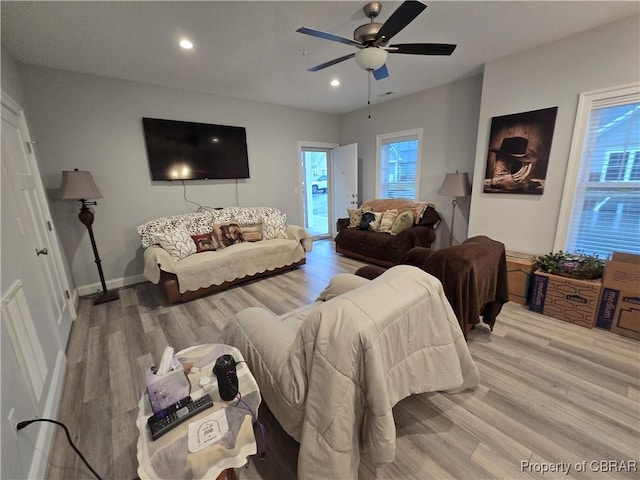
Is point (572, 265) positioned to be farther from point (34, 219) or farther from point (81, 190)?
point (81, 190)

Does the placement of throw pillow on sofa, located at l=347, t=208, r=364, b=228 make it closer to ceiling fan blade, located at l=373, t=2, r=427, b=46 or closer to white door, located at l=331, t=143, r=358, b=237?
white door, located at l=331, t=143, r=358, b=237

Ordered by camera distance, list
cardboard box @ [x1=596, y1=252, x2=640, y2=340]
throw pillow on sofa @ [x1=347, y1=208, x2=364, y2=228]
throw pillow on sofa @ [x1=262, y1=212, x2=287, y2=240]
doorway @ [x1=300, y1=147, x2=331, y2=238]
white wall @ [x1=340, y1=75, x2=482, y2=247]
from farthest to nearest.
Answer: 1. doorway @ [x1=300, y1=147, x2=331, y2=238]
2. throw pillow on sofa @ [x1=347, y1=208, x2=364, y2=228]
3. throw pillow on sofa @ [x1=262, y1=212, x2=287, y2=240]
4. white wall @ [x1=340, y1=75, x2=482, y2=247]
5. cardboard box @ [x1=596, y1=252, x2=640, y2=340]

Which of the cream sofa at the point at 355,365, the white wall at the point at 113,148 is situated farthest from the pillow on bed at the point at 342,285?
the white wall at the point at 113,148

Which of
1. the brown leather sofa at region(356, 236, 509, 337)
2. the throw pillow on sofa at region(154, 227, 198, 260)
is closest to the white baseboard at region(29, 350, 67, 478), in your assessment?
the throw pillow on sofa at region(154, 227, 198, 260)

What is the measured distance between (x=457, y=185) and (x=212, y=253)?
11.3 feet

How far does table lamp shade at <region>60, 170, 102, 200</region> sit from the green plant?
470cm

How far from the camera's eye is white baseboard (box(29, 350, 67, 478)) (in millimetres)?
1232

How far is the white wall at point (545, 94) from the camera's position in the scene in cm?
231

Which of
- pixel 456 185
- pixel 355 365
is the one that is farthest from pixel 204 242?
pixel 456 185

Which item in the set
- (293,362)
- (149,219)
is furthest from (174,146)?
(293,362)

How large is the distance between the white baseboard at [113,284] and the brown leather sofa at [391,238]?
10.3 feet

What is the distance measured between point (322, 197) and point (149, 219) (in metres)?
3.95

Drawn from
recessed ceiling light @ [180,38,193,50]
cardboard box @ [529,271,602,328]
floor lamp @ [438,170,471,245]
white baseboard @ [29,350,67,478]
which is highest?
recessed ceiling light @ [180,38,193,50]

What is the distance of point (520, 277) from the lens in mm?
2695
